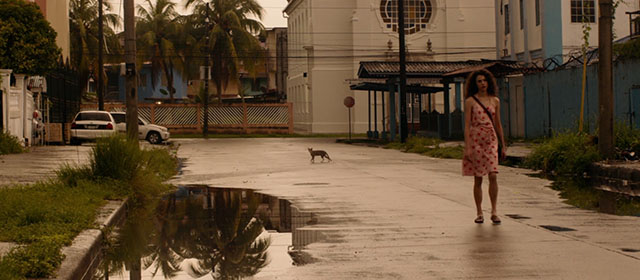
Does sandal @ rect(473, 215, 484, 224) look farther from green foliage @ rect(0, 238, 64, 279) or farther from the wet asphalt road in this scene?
green foliage @ rect(0, 238, 64, 279)

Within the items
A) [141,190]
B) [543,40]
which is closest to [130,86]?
[141,190]

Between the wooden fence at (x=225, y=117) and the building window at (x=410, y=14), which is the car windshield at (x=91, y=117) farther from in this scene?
the building window at (x=410, y=14)

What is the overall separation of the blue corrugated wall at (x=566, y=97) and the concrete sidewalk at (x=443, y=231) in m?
7.66

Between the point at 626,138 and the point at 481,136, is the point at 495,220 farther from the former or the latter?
the point at 626,138

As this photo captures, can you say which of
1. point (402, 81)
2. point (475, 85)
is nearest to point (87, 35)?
point (402, 81)

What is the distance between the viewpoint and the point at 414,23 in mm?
61906

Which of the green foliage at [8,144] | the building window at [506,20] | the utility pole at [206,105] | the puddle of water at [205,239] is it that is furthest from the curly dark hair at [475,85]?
the utility pole at [206,105]

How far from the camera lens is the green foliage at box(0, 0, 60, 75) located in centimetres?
2938

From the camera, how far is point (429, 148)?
99.8 feet

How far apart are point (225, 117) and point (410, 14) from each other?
14.4m

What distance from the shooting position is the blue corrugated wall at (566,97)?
80.7 ft

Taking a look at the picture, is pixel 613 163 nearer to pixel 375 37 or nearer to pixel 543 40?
pixel 543 40

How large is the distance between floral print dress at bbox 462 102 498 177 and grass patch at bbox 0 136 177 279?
4565 mm

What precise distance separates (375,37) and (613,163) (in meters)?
44.4
